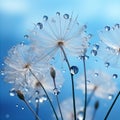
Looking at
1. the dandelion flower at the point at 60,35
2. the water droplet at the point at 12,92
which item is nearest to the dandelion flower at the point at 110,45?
the dandelion flower at the point at 60,35

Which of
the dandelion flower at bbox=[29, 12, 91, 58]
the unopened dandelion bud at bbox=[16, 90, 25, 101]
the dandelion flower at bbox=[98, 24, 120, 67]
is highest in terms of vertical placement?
the dandelion flower at bbox=[29, 12, 91, 58]

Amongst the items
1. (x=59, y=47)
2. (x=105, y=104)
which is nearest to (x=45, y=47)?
(x=59, y=47)

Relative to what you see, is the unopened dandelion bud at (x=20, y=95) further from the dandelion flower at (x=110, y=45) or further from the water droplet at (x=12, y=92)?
the dandelion flower at (x=110, y=45)

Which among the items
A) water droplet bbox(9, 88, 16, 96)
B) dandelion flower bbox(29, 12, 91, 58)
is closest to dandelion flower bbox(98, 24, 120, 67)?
dandelion flower bbox(29, 12, 91, 58)

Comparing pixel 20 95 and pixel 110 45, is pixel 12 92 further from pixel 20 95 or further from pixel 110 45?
pixel 110 45

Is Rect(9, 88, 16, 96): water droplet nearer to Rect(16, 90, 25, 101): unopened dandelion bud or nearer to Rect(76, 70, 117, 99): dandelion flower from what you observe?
→ Rect(16, 90, 25, 101): unopened dandelion bud

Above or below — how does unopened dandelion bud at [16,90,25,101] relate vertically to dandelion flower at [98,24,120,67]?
below
